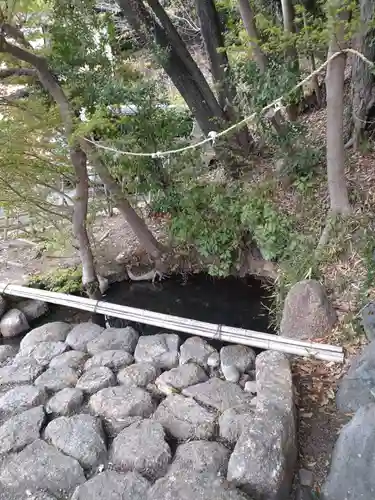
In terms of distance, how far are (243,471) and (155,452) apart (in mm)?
566

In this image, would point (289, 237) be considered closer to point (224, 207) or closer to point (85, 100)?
point (224, 207)

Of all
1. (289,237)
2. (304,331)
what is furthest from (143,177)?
(304,331)

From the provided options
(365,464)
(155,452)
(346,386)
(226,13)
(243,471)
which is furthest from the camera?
(226,13)

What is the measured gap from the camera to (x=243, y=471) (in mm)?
2262

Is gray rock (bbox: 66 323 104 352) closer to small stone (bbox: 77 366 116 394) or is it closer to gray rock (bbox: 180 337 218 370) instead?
small stone (bbox: 77 366 116 394)

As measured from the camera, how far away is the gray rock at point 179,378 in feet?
10.6

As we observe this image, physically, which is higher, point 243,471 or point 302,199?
point 302,199

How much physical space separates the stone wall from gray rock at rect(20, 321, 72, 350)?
210 millimetres

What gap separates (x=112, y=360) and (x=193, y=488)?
1.63 meters

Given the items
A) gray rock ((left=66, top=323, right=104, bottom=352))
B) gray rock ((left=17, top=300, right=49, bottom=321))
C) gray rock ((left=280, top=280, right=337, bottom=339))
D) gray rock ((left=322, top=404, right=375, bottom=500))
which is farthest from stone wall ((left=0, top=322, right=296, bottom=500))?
gray rock ((left=17, top=300, right=49, bottom=321))

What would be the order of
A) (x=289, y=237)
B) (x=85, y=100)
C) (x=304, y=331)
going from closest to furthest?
1. (x=304, y=331)
2. (x=85, y=100)
3. (x=289, y=237)

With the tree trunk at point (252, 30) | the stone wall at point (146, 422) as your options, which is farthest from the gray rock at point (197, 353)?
the tree trunk at point (252, 30)

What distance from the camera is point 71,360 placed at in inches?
147

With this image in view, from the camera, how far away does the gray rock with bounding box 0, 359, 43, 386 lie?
11.8 feet
